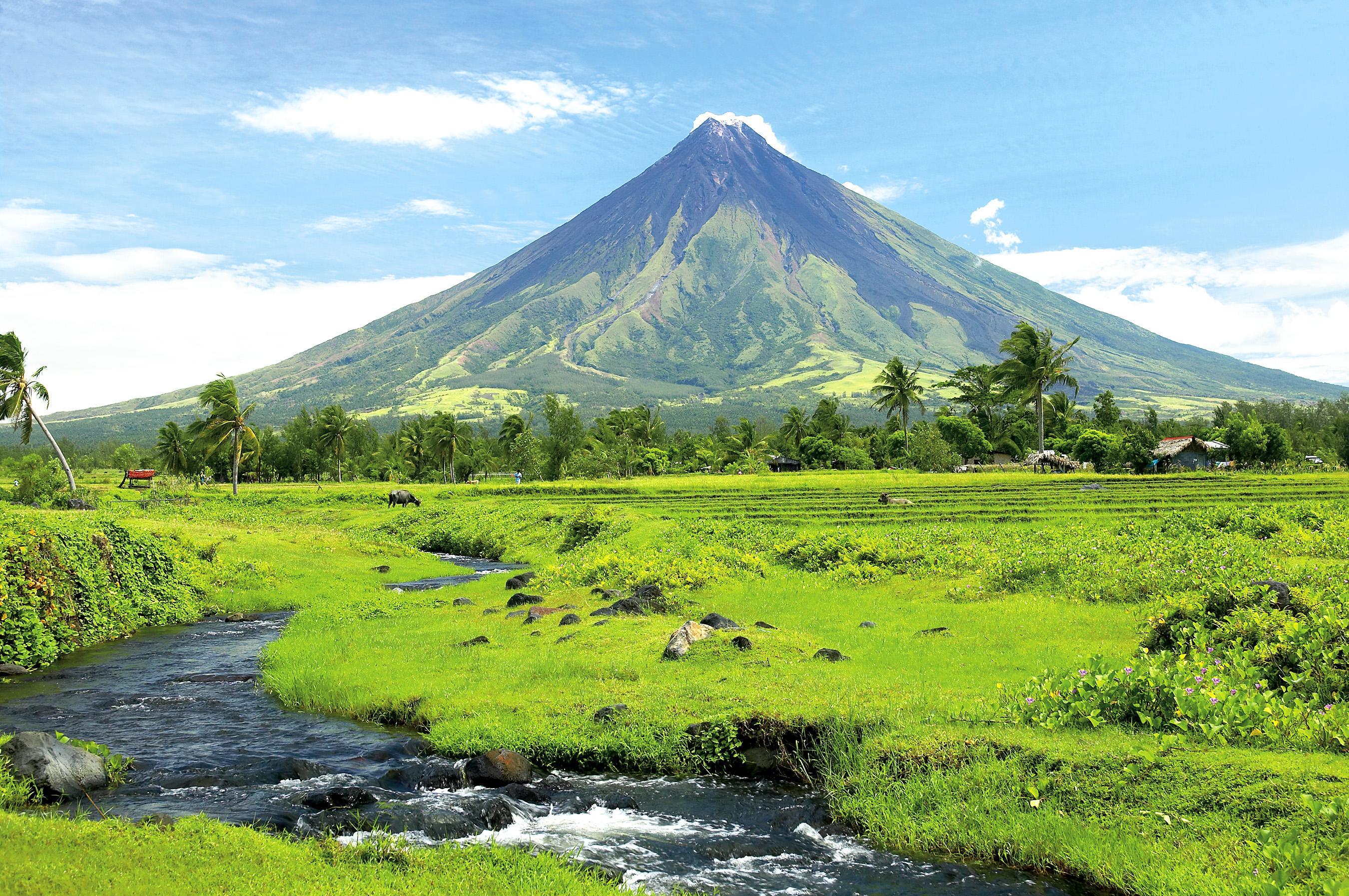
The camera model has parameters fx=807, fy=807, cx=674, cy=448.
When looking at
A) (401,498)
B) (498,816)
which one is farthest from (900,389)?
(498,816)

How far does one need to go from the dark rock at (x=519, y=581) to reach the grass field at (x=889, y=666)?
498 millimetres

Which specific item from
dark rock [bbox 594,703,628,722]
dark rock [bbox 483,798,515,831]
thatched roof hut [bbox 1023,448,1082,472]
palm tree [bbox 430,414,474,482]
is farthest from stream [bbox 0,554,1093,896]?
palm tree [bbox 430,414,474,482]

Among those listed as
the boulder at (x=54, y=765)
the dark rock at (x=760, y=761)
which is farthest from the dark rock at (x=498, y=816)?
the boulder at (x=54, y=765)

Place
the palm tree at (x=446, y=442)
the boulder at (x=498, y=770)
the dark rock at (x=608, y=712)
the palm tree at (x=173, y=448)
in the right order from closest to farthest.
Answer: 1. the boulder at (x=498, y=770)
2. the dark rock at (x=608, y=712)
3. the palm tree at (x=173, y=448)
4. the palm tree at (x=446, y=442)

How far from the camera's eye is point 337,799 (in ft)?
32.4

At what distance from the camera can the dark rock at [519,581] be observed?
26.1m

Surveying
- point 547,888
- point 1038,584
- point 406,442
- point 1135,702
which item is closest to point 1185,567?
point 1038,584

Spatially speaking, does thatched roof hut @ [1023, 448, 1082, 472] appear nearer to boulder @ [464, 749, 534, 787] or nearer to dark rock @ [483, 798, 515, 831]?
boulder @ [464, 749, 534, 787]

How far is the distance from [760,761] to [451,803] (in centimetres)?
416

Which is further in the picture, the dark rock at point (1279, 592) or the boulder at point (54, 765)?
the dark rock at point (1279, 592)

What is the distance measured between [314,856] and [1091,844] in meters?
7.64

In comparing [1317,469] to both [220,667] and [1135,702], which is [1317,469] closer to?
[1135,702]

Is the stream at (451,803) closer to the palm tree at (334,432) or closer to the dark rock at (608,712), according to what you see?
the dark rock at (608,712)

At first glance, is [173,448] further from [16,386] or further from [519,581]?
[519,581]
